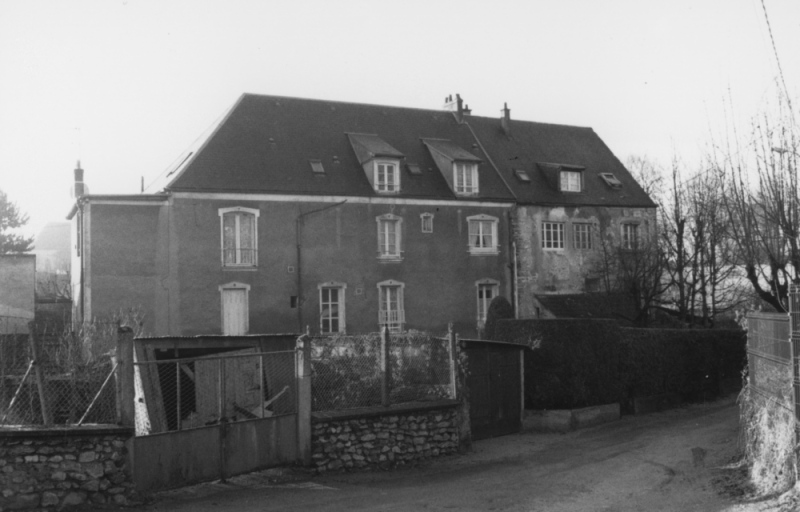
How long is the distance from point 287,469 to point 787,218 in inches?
406

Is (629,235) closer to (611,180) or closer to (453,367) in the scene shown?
(611,180)

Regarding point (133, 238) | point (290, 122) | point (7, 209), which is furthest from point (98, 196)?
point (7, 209)

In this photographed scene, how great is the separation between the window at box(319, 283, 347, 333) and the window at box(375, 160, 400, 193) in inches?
168

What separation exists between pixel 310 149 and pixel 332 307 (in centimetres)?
639

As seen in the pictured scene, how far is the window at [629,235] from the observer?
38125 millimetres

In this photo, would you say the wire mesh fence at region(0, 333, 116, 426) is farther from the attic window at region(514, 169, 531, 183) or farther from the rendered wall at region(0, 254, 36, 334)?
the attic window at region(514, 169, 531, 183)

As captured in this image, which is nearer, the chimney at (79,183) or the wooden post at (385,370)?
the wooden post at (385,370)

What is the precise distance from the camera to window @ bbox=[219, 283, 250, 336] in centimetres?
3011

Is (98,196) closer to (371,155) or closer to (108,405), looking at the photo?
(371,155)

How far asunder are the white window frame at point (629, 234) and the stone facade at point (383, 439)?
23.4m

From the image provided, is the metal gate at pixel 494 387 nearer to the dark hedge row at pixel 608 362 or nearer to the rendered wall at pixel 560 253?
the dark hedge row at pixel 608 362

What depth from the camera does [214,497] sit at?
12.7m

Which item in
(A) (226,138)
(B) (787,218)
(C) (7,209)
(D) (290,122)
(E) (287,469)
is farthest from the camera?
(C) (7,209)

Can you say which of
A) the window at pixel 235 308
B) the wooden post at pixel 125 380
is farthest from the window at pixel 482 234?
the wooden post at pixel 125 380
